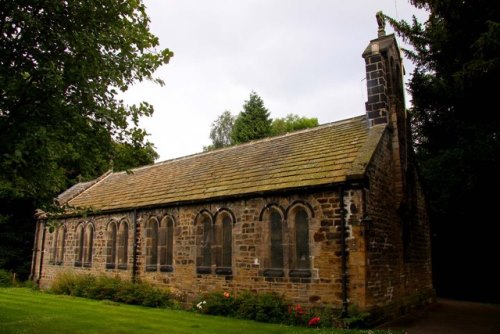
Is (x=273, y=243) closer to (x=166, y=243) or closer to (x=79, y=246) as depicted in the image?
(x=166, y=243)

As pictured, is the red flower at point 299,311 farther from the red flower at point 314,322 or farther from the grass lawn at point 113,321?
the grass lawn at point 113,321

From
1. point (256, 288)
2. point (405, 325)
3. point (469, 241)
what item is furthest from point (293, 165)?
point (469, 241)

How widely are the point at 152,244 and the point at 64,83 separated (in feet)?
40.3

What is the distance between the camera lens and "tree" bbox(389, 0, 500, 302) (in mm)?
13211

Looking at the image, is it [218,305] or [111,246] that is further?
[111,246]

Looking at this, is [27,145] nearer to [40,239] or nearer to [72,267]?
[72,267]

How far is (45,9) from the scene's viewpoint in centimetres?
813

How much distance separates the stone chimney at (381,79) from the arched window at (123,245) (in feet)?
42.0

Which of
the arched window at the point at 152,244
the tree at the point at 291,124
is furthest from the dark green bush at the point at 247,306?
the tree at the point at 291,124

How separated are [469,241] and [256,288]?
545 inches

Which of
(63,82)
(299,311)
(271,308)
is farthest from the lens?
(271,308)

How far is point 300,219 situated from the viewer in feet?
46.1

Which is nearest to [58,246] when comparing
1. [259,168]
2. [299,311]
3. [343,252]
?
[259,168]

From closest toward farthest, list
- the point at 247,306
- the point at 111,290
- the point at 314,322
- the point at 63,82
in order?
the point at 63,82 < the point at 314,322 < the point at 247,306 < the point at 111,290
